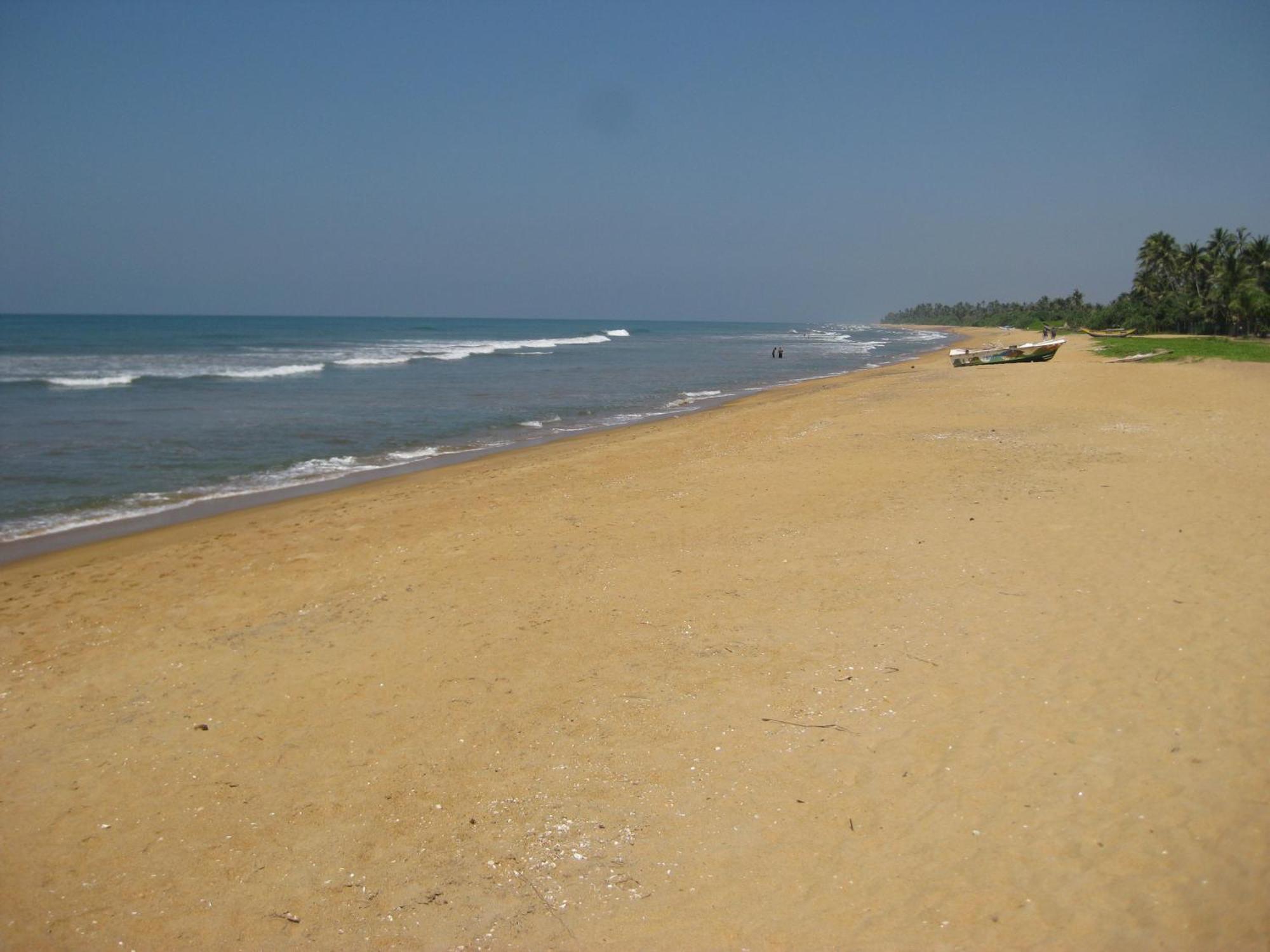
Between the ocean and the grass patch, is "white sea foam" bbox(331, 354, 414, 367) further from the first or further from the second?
the grass patch

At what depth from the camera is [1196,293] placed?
59719 mm

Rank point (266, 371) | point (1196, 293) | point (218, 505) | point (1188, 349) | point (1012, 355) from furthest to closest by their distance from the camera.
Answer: point (1196, 293) → point (266, 371) → point (1012, 355) → point (1188, 349) → point (218, 505)

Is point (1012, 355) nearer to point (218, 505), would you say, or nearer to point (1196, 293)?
point (218, 505)

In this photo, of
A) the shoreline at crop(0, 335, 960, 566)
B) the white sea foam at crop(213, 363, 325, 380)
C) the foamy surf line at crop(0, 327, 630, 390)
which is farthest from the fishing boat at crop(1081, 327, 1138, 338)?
the white sea foam at crop(213, 363, 325, 380)

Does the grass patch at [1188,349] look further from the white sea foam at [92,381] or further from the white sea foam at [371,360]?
the white sea foam at [92,381]

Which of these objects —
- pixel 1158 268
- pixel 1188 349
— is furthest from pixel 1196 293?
pixel 1188 349

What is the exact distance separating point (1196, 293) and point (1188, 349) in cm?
3710

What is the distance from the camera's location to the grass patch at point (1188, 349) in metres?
27.4

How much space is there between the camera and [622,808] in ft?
12.6

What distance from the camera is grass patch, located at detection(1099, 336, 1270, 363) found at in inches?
1080

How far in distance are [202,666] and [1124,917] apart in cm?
575

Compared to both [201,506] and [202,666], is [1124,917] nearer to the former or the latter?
[202,666]

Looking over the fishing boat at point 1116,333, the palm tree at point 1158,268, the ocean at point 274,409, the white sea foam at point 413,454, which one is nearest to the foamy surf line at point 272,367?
the ocean at point 274,409

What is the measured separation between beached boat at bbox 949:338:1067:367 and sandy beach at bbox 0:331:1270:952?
23.8m
